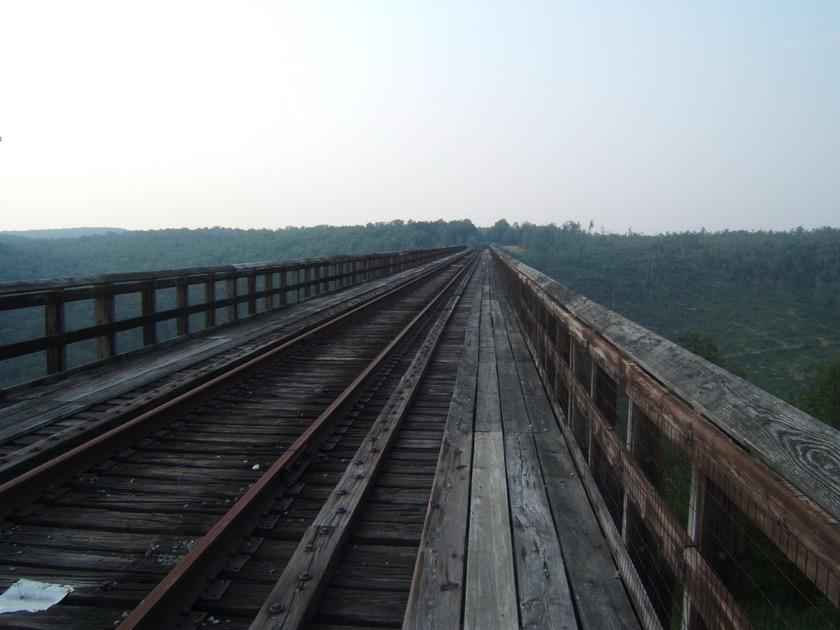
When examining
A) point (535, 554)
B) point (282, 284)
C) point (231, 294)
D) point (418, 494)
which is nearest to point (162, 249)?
point (282, 284)

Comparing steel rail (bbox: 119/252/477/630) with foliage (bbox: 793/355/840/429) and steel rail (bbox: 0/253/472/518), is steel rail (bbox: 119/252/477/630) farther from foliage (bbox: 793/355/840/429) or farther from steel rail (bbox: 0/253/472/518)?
foliage (bbox: 793/355/840/429)

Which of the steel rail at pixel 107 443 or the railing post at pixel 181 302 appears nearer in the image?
the steel rail at pixel 107 443

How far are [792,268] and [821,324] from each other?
1668 inches

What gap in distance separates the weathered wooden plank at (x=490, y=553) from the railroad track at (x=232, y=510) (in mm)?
327

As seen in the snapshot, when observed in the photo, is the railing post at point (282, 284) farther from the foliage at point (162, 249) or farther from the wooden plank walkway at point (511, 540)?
the foliage at point (162, 249)

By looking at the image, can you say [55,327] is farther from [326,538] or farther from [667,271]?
[667,271]

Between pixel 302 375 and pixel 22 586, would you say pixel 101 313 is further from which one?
pixel 22 586

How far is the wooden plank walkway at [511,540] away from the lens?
8.18 feet

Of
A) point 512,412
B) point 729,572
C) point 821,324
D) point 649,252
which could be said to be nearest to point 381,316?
point 512,412

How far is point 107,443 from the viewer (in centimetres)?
442

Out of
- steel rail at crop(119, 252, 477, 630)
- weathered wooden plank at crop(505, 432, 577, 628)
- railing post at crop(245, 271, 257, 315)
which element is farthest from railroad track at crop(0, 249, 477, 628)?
railing post at crop(245, 271, 257, 315)

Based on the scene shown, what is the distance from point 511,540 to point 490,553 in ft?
0.57

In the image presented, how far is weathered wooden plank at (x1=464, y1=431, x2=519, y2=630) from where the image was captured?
2475 millimetres

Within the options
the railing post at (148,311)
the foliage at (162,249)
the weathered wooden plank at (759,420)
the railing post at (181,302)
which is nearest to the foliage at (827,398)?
the foliage at (162,249)
